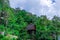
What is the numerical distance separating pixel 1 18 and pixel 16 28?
1986 mm

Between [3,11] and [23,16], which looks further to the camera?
[23,16]

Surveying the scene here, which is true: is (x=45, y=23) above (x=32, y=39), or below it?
above

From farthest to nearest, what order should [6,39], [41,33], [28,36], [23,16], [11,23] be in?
1. [23,16]
2. [11,23]
3. [28,36]
4. [41,33]
5. [6,39]

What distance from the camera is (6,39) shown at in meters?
16.6

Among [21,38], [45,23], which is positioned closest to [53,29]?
[45,23]

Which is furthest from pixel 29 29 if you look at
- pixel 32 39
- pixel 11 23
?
pixel 32 39

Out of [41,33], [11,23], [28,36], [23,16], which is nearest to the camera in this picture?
[41,33]

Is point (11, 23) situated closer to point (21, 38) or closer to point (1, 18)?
point (1, 18)

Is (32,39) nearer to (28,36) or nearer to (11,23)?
(28,36)

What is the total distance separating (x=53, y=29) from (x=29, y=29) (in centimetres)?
329

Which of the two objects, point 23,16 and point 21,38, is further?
point 23,16

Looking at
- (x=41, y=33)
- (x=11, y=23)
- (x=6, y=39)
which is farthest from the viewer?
(x=11, y=23)

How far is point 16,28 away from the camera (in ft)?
75.9

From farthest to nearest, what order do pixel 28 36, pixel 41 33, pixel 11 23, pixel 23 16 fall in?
pixel 23 16, pixel 11 23, pixel 28 36, pixel 41 33
